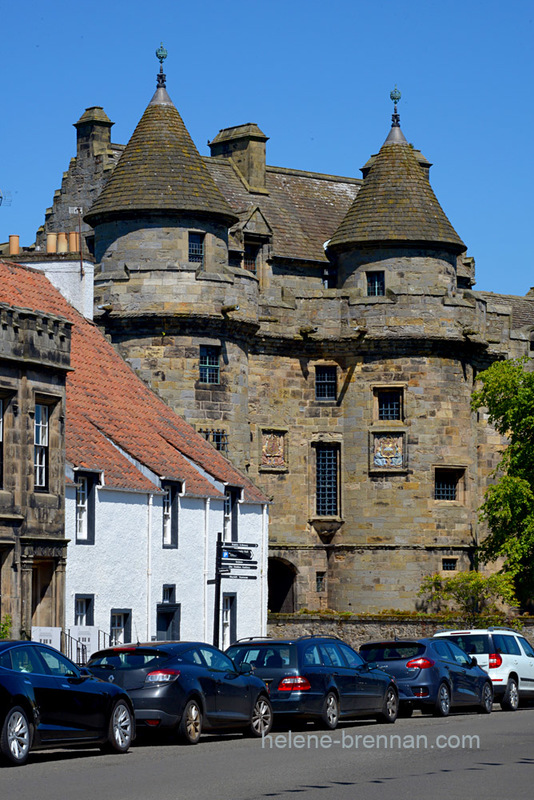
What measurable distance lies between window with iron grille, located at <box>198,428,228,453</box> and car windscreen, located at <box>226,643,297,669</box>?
22.6 m

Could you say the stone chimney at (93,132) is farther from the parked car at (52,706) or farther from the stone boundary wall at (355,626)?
the parked car at (52,706)

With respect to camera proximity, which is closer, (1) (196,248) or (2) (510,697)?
(2) (510,697)

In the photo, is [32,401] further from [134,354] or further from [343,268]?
[343,268]

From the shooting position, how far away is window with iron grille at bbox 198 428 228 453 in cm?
4847

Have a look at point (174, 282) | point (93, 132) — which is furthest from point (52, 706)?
point (93, 132)

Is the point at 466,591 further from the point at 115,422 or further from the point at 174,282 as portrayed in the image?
the point at 115,422

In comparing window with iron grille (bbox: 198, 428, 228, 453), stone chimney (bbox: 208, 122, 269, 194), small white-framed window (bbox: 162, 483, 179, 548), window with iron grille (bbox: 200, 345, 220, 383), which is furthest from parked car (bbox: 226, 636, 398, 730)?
stone chimney (bbox: 208, 122, 269, 194)

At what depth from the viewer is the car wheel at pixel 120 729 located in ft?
67.4

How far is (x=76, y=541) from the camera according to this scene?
32156 mm

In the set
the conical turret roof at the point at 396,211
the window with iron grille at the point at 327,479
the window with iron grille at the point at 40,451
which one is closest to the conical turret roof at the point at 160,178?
the conical turret roof at the point at 396,211

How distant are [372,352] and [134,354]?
8405mm

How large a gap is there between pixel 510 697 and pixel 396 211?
24447mm

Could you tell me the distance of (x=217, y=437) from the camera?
4884cm

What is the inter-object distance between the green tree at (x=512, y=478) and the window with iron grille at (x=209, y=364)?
8.40 metres
